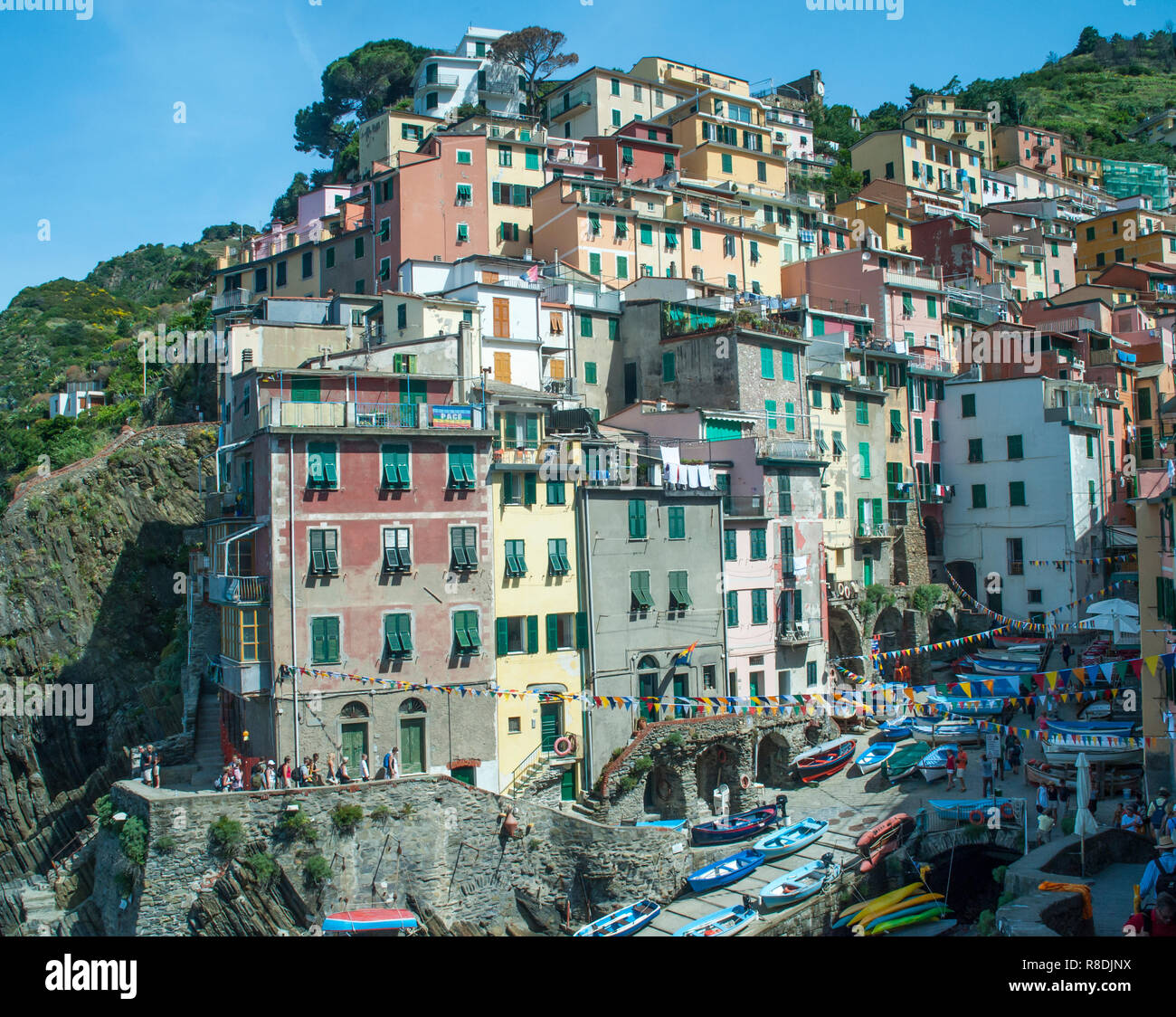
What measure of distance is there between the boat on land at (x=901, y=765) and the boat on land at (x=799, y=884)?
7402mm

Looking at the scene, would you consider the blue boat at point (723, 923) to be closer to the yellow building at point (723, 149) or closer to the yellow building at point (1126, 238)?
the yellow building at point (723, 149)

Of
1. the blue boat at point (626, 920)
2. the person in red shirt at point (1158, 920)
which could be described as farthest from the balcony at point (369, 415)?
the person in red shirt at point (1158, 920)

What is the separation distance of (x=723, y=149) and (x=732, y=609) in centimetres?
4509

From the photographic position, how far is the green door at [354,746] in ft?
118

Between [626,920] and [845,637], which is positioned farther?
[845,637]

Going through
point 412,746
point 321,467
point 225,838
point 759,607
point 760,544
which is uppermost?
point 321,467

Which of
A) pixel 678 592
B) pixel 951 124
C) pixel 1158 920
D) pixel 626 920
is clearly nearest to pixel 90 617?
pixel 678 592

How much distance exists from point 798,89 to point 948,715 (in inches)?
3828

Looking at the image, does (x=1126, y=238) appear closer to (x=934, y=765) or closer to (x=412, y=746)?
(x=934, y=765)

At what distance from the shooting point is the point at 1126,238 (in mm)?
97250

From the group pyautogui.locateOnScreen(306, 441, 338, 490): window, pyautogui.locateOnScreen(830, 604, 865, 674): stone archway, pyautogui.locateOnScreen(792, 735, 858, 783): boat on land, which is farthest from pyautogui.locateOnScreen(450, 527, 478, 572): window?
pyautogui.locateOnScreen(830, 604, 865, 674): stone archway

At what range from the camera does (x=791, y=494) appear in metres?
48.8

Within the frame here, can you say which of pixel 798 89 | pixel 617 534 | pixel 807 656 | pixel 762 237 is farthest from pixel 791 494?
pixel 798 89

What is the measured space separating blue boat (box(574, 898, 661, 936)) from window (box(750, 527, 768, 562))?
16.7 metres
